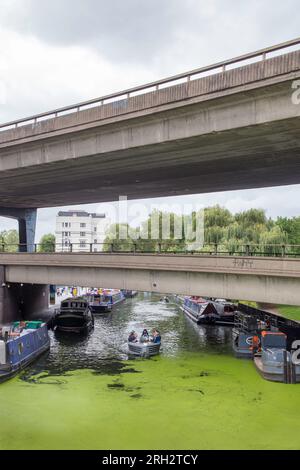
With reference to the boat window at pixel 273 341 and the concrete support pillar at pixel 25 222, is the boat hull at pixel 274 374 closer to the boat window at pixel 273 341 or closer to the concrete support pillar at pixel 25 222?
the boat window at pixel 273 341

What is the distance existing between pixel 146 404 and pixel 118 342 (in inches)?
529

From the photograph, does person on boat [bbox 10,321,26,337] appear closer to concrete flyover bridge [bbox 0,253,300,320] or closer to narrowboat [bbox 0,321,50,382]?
narrowboat [bbox 0,321,50,382]

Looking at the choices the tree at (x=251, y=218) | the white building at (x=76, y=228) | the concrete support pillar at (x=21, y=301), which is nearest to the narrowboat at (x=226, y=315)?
the tree at (x=251, y=218)

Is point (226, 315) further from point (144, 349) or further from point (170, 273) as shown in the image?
point (170, 273)

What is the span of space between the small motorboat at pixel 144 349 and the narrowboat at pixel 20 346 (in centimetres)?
580

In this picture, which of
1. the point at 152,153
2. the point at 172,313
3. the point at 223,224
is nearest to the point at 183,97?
the point at 152,153

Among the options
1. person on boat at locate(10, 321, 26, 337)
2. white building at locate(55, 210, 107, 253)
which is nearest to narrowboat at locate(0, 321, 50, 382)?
person on boat at locate(10, 321, 26, 337)

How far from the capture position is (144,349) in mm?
24984

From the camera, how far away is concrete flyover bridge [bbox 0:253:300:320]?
67.4ft

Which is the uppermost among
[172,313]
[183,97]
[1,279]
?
[183,97]

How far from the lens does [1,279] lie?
3162 cm

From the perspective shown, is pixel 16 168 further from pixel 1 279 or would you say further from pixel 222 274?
pixel 222 274

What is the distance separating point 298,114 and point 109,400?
1397 centimetres

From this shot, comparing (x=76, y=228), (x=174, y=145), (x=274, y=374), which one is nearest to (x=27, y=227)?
(x=174, y=145)
